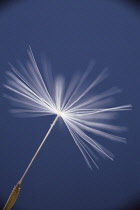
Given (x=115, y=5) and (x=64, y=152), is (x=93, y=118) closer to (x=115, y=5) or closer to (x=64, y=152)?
(x=64, y=152)

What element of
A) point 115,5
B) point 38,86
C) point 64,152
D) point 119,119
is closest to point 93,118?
point 38,86
